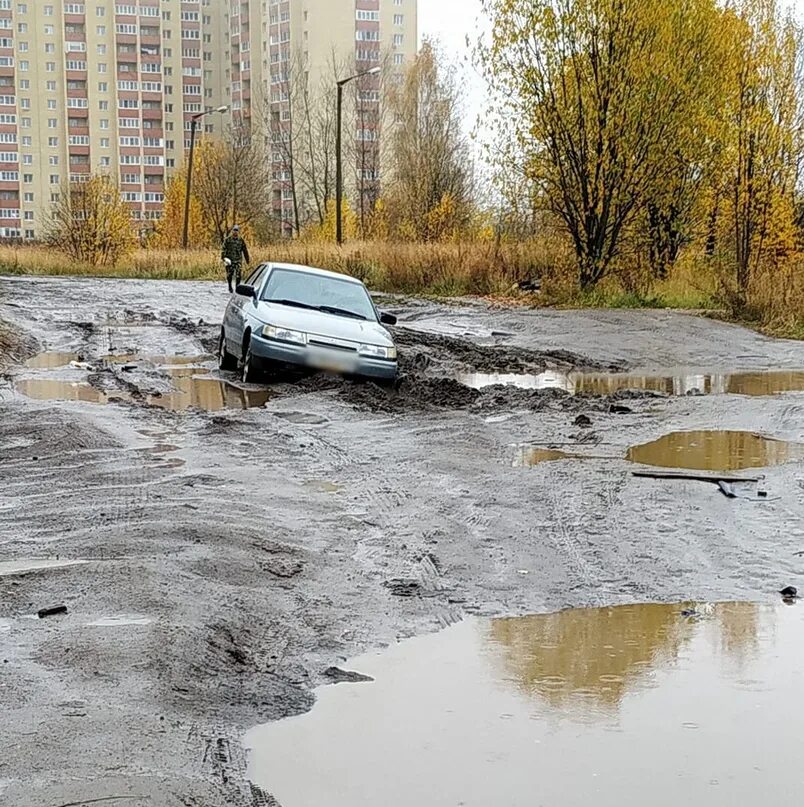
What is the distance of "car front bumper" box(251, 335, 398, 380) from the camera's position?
46.0 feet

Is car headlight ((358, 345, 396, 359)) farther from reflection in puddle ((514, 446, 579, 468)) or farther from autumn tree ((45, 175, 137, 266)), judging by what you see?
autumn tree ((45, 175, 137, 266))

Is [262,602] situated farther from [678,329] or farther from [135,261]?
[135,261]

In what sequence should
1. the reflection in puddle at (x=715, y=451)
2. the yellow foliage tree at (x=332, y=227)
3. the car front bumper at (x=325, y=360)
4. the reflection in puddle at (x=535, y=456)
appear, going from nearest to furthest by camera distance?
Result: 1. the reflection in puddle at (x=715, y=451)
2. the reflection in puddle at (x=535, y=456)
3. the car front bumper at (x=325, y=360)
4. the yellow foliage tree at (x=332, y=227)

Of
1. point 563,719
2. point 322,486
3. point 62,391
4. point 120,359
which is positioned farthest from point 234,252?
point 563,719

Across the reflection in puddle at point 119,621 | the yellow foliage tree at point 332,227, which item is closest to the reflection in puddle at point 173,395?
the reflection in puddle at point 119,621

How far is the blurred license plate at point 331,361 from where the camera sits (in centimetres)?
1405

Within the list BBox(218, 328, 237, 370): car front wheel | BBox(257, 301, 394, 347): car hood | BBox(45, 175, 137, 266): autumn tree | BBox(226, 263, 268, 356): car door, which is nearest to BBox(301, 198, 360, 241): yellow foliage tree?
BBox(45, 175, 137, 266): autumn tree

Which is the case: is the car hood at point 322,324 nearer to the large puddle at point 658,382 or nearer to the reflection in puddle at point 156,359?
the large puddle at point 658,382

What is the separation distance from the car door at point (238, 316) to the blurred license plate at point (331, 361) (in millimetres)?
1183

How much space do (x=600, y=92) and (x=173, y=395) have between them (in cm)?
1692

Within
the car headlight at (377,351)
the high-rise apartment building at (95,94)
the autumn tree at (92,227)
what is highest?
the high-rise apartment building at (95,94)

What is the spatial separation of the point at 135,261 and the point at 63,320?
22.3 meters

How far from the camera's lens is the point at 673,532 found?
23.8 ft

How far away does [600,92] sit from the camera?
27.0m
